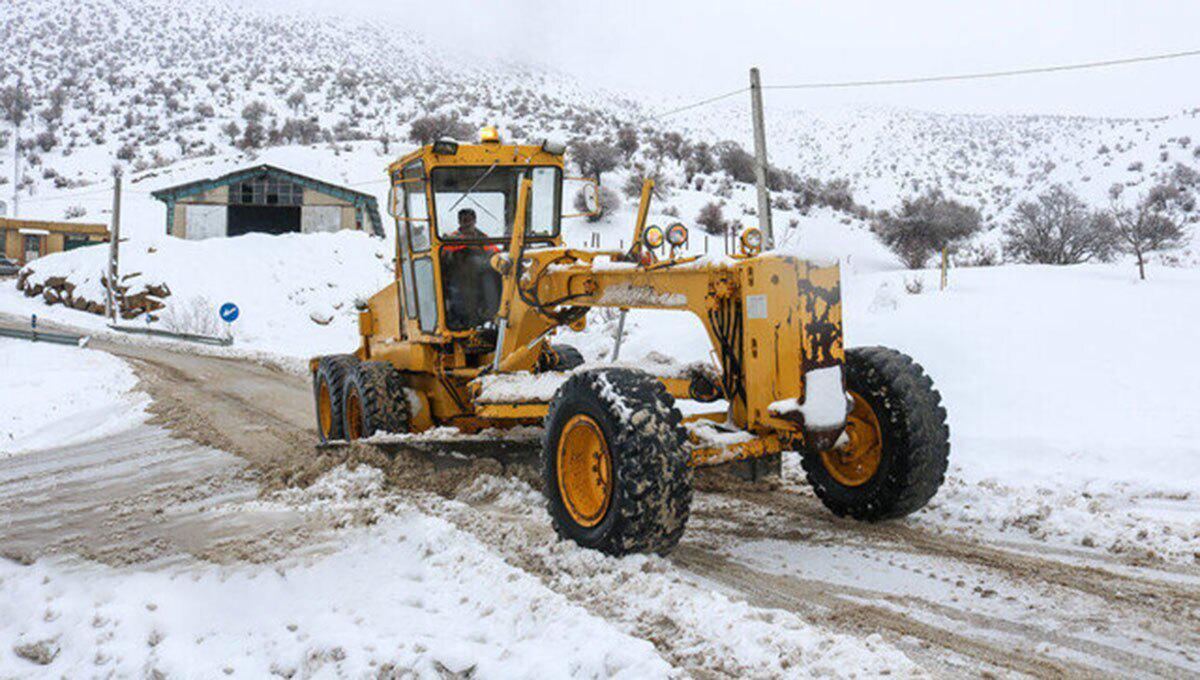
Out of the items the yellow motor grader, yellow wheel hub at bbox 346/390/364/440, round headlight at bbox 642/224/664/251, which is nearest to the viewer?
the yellow motor grader

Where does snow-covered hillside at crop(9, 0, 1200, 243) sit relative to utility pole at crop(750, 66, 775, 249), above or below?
above

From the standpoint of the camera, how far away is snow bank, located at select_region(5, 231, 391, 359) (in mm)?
28109

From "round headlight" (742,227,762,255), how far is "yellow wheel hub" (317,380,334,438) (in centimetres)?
515

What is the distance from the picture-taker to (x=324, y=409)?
9.13m

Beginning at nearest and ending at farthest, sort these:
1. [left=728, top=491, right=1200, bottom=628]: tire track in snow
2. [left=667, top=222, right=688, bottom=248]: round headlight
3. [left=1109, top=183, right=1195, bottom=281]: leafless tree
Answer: [left=728, top=491, right=1200, bottom=628]: tire track in snow
[left=667, top=222, right=688, bottom=248]: round headlight
[left=1109, top=183, right=1195, bottom=281]: leafless tree

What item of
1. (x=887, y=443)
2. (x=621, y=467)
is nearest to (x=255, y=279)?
(x=887, y=443)

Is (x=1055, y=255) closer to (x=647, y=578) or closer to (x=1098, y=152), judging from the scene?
(x=647, y=578)

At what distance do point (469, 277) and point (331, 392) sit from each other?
184cm

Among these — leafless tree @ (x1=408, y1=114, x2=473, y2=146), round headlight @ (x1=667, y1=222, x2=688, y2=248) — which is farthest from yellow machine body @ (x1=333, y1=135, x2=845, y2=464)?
leafless tree @ (x1=408, y1=114, x2=473, y2=146)

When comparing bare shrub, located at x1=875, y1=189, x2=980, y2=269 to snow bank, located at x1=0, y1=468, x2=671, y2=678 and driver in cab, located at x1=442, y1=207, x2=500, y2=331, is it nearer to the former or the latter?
driver in cab, located at x1=442, y1=207, x2=500, y2=331

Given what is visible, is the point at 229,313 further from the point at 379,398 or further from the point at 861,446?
the point at 861,446

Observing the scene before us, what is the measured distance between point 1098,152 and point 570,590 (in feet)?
147

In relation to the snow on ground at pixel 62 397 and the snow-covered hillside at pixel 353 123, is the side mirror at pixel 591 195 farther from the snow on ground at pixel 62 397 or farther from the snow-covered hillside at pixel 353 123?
the snow-covered hillside at pixel 353 123

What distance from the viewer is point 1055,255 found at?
789 inches
